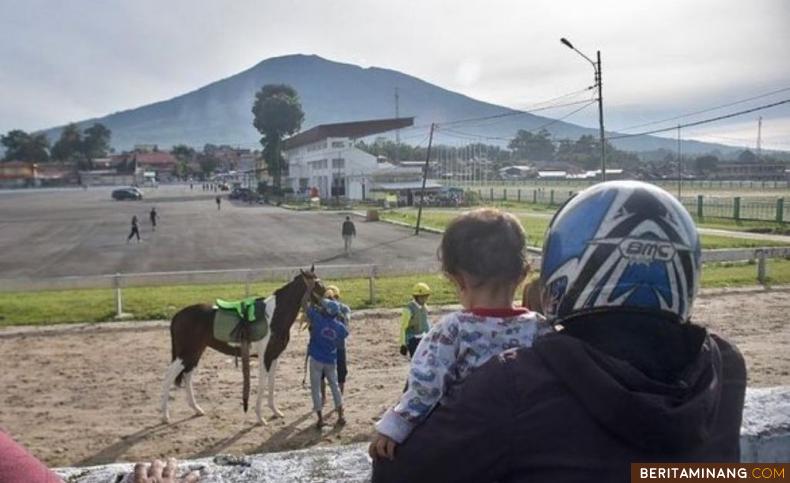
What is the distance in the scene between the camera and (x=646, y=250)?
63.6 inches

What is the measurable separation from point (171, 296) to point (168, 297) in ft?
0.57

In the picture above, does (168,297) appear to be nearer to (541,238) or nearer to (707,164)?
(541,238)

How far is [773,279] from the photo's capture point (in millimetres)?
18156

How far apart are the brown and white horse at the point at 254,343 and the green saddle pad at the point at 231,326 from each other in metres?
0.08

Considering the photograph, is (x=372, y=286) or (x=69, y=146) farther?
(x=69, y=146)

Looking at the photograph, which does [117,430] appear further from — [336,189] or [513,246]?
[336,189]

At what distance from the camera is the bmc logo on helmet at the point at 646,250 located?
5.27 ft

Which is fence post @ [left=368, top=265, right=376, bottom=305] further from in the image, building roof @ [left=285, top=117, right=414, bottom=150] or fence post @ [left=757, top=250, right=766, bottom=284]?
building roof @ [left=285, top=117, right=414, bottom=150]

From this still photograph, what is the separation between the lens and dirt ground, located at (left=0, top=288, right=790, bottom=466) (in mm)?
7977

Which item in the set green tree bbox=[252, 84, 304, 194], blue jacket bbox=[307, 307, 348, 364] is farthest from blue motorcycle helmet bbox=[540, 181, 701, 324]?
green tree bbox=[252, 84, 304, 194]

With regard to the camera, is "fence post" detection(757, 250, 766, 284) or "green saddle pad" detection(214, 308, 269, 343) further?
"fence post" detection(757, 250, 766, 284)

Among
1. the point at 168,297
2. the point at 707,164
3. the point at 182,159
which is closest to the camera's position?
the point at 168,297

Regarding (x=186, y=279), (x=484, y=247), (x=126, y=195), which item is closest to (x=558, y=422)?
(x=484, y=247)

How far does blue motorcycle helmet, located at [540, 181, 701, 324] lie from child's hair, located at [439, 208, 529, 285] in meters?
0.15
